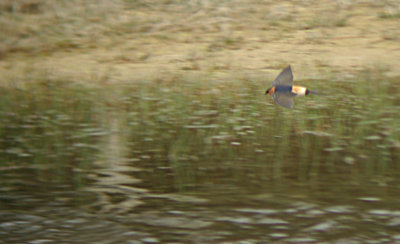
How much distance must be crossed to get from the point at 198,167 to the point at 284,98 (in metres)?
0.70

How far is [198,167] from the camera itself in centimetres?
457

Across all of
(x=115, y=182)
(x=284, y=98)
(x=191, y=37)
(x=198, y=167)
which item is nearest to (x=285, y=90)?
(x=284, y=98)

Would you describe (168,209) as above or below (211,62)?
below

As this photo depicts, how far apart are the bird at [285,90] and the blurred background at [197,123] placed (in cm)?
42

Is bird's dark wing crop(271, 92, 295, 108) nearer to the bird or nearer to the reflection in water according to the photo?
the bird

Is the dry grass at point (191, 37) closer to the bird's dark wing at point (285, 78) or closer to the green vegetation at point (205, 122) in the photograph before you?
the green vegetation at point (205, 122)

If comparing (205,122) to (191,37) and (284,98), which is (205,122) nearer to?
(284,98)

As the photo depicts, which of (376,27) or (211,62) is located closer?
(211,62)

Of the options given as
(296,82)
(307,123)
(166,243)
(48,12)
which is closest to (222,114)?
(307,123)

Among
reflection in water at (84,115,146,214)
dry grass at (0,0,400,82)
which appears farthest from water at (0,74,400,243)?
dry grass at (0,0,400,82)

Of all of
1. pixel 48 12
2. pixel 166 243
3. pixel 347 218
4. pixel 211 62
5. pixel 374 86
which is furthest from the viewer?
pixel 48 12

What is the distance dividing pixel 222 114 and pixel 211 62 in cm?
179

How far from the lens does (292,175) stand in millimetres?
4355

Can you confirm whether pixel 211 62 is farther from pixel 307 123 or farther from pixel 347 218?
pixel 347 218
